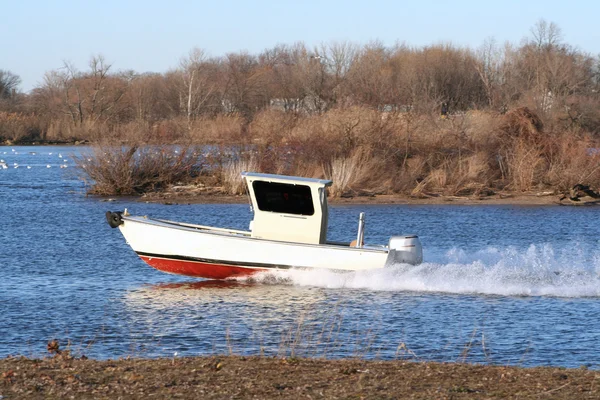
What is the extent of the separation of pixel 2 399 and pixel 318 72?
7377 cm

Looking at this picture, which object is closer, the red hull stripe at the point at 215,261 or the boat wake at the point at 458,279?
the boat wake at the point at 458,279

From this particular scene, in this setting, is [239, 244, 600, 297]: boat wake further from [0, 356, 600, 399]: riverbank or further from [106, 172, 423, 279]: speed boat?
[0, 356, 600, 399]: riverbank

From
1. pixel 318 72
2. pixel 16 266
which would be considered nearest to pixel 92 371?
pixel 16 266

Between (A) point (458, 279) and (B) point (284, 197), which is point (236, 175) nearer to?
(B) point (284, 197)

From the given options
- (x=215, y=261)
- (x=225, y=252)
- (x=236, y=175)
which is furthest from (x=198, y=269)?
(x=236, y=175)

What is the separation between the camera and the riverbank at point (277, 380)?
9.52 meters

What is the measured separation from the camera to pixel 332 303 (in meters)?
18.8

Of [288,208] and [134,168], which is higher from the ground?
[288,208]

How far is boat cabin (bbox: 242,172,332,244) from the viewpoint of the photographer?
2061 cm

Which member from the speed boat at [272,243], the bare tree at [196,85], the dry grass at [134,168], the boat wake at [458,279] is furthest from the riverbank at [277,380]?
the bare tree at [196,85]

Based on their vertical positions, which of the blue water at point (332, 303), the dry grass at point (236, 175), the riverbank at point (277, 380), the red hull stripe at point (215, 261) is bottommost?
the blue water at point (332, 303)

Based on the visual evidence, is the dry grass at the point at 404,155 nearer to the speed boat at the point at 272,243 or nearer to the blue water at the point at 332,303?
the blue water at the point at 332,303

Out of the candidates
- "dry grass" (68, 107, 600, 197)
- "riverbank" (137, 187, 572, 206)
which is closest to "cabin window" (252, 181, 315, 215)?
"riverbank" (137, 187, 572, 206)

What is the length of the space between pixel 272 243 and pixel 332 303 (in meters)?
2.47
